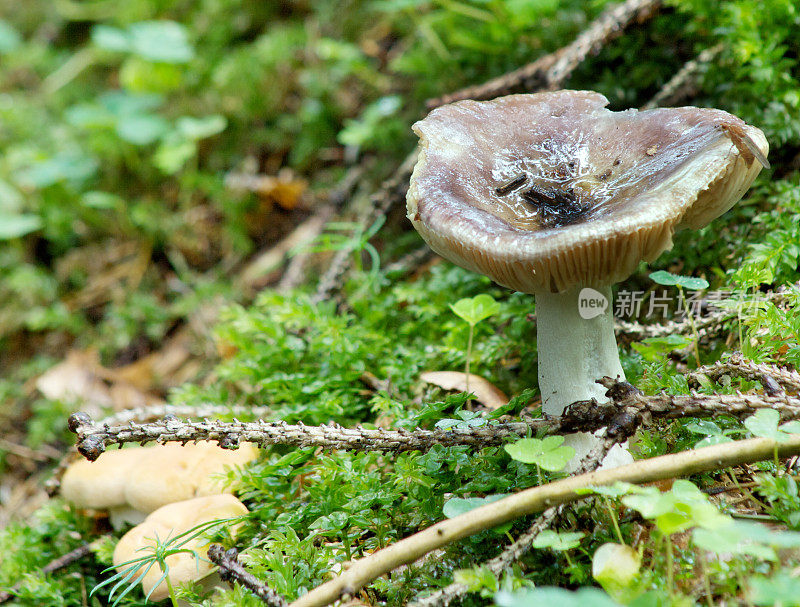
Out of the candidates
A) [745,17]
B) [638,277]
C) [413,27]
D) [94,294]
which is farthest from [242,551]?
[413,27]

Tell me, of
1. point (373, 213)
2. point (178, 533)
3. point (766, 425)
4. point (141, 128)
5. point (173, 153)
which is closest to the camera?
point (766, 425)

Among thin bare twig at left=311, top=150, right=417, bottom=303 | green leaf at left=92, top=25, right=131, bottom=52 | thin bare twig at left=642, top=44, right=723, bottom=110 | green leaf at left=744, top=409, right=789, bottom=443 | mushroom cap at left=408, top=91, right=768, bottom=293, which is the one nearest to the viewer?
green leaf at left=744, top=409, right=789, bottom=443

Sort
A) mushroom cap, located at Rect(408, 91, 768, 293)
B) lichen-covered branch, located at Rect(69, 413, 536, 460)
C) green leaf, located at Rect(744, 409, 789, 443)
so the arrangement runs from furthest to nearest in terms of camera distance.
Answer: lichen-covered branch, located at Rect(69, 413, 536, 460)
mushroom cap, located at Rect(408, 91, 768, 293)
green leaf, located at Rect(744, 409, 789, 443)

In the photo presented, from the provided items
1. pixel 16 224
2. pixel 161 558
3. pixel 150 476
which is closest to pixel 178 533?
pixel 161 558

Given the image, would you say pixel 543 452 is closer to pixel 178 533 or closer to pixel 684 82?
pixel 178 533

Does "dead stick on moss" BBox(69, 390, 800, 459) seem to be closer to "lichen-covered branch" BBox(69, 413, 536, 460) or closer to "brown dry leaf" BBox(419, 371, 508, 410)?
"lichen-covered branch" BBox(69, 413, 536, 460)

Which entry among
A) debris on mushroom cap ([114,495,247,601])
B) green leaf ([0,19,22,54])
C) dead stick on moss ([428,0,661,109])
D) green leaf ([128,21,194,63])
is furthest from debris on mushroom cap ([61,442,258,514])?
green leaf ([0,19,22,54])
